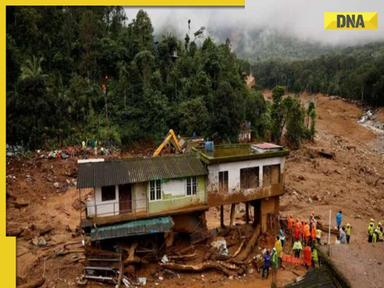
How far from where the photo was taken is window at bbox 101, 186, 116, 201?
16.7m

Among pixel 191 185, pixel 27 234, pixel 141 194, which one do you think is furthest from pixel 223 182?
pixel 27 234

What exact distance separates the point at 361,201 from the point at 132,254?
2051 centimetres

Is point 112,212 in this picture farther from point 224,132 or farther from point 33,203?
point 224,132

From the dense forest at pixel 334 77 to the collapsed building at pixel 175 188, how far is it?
61.6m

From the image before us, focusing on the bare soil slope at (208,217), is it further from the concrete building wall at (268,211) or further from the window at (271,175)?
the window at (271,175)

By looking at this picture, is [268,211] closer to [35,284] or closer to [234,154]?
[234,154]

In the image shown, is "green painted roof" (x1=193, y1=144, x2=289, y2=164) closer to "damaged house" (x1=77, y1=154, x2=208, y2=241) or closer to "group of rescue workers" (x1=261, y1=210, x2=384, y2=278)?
"damaged house" (x1=77, y1=154, x2=208, y2=241)

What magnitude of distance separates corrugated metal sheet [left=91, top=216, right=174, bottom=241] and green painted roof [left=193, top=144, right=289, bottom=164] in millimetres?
3628

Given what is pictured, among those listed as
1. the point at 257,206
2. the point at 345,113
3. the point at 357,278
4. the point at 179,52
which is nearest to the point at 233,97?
the point at 179,52

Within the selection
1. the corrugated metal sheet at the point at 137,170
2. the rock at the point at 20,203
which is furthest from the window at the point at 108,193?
the rock at the point at 20,203

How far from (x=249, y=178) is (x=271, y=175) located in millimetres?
1360

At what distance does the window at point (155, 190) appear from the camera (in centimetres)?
1742

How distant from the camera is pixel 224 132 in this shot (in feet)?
127

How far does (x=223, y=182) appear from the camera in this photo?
18484 millimetres
